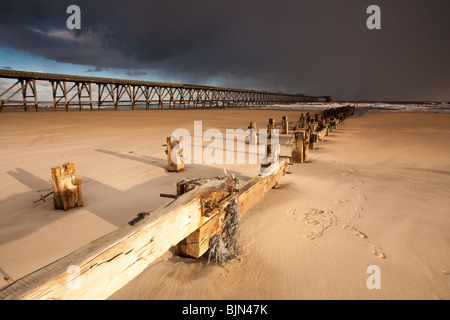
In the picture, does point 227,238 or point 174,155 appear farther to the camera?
point 174,155

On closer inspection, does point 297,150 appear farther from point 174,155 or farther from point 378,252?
point 378,252

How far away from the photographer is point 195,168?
20.0 feet

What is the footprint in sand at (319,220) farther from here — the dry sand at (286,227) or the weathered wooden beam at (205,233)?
the weathered wooden beam at (205,233)

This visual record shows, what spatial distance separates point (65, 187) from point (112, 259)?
288cm

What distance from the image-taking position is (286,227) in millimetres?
3279

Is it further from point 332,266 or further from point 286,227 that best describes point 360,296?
point 286,227

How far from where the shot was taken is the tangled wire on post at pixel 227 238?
2475 millimetres

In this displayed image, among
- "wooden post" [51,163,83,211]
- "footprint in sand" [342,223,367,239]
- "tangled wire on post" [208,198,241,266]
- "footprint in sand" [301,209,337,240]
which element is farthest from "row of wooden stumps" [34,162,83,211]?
"footprint in sand" [342,223,367,239]

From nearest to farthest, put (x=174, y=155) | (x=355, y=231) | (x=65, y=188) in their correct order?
(x=355, y=231) → (x=65, y=188) → (x=174, y=155)

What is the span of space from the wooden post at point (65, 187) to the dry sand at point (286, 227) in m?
0.17

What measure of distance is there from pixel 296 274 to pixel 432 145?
9583 millimetres

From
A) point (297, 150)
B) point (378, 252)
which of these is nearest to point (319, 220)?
point (378, 252)
